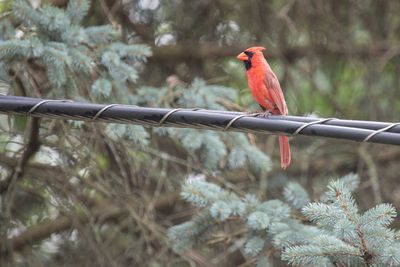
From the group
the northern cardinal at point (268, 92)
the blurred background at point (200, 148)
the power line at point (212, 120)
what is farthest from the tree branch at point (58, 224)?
the power line at point (212, 120)

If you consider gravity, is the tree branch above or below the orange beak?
below

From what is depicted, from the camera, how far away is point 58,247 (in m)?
5.76

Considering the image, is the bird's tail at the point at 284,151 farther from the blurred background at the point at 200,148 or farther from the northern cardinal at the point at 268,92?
the blurred background at the point at 200,148

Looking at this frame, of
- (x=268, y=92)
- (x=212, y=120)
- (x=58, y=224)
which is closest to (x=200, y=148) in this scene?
(x=268, y=92)

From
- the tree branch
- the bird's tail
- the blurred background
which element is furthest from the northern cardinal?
the tree branch

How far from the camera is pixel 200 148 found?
202 inches

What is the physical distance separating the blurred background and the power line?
1.61 metres

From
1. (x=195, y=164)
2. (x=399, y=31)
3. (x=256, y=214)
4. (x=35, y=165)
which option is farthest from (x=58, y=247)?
(x=399, y=31)

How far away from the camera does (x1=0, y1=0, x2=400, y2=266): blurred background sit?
5336 mm

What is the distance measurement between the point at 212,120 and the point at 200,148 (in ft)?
6.11

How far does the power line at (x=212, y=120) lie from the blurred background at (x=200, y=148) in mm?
1614

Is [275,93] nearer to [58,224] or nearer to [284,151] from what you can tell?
[284,151]

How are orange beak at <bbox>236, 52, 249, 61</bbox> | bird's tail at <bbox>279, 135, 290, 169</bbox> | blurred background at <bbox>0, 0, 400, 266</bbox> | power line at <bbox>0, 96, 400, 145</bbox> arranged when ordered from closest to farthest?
power line at <bbox>0, 96, 400, 145</bbox> → bird's tail at <bbox>279, 135, 290, 169</bbox> → orange beak at <bbox>236, 52, 249, 61</bbox> → blurred background at <bbox>0, 0, 400, 266</bbox>

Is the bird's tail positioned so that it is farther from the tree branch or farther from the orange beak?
the tree branch
